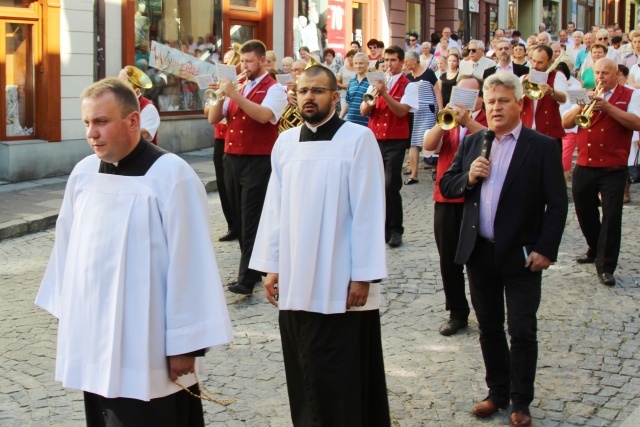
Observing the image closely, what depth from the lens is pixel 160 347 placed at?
12.1 feet

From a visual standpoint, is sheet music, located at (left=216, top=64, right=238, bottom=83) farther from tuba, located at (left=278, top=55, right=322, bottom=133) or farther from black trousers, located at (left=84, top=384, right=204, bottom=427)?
black trousers, located at (left=84, top=384, right=204, bottom=427)

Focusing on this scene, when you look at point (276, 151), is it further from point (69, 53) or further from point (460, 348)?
point (69, 53)

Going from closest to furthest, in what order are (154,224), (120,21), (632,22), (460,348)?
(154,224), (460,348), (120,21), (632,22)

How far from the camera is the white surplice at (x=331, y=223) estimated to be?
15.3 feet

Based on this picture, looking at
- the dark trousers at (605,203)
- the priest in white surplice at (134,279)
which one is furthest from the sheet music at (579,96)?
the priest in white surplice at (134,279)

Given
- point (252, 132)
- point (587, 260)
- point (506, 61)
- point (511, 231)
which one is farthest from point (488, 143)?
point (506, 61)

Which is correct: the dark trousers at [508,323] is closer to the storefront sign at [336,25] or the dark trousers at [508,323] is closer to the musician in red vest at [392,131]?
the musician in red vest at [392,131]

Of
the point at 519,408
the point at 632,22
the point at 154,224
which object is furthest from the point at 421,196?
the point at 632,22

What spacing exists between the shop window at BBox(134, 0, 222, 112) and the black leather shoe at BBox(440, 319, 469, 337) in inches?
406

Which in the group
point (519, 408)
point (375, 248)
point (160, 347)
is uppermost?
point (375, 248)

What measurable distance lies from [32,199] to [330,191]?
8.49 meters

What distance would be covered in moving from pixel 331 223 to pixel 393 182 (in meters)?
5.35

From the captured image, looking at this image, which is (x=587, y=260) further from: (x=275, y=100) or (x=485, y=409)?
(x=485, y=409)

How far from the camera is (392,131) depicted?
1017 centimetres
